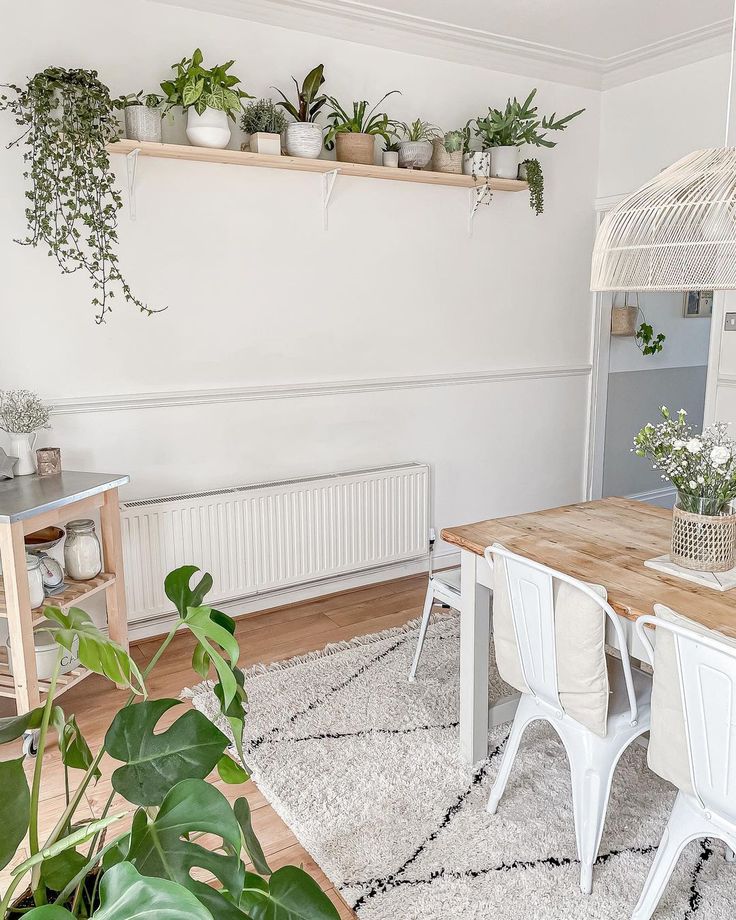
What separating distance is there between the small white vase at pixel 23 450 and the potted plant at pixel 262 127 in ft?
4.79

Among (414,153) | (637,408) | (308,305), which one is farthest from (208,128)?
(637,408)

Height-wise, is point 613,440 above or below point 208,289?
below

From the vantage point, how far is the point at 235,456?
342cm

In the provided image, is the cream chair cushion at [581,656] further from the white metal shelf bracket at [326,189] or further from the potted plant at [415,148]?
the potted plant at [415,148]

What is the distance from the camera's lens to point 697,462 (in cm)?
197

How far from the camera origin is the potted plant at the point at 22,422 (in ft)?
8.73

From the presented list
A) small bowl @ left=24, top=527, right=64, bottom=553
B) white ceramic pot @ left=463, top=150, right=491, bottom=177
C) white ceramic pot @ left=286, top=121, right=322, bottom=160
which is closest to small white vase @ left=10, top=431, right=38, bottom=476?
small bowl @ left=24, top=527, right=64, bottom=553

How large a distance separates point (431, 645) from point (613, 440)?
226 cm

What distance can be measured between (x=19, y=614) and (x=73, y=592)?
1.06 feet

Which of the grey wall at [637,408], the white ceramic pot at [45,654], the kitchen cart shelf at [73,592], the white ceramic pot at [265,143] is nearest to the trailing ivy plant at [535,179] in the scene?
the grey wall at [637,408]

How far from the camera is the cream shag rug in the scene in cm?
183

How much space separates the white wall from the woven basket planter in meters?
1.95

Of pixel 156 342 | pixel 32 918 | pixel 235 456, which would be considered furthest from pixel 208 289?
pixel 32 918

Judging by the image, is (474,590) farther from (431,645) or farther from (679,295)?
(679,295)
